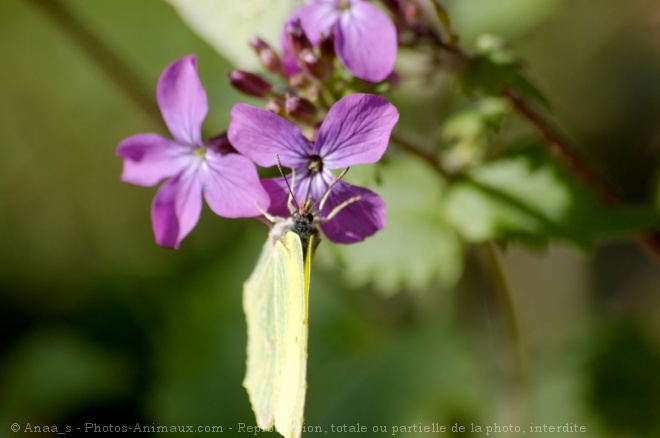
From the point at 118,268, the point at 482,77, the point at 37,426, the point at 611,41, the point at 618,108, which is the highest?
the point at 611,41

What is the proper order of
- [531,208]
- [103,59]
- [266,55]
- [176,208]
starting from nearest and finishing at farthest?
[176,208]
[266,55]
[531,208]
[103,59]

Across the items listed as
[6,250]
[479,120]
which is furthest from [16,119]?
[479,120]

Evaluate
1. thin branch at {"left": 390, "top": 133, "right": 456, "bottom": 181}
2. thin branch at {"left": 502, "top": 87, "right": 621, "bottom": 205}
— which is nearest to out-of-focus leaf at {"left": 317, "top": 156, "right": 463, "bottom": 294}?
thin branch at {"left": 390, "top": 133, "right": 456, "bottom": 181}

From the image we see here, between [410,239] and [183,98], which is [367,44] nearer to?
[183,98]

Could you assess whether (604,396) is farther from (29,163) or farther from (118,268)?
(29,163)

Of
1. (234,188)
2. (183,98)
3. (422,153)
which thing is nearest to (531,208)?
(422,153)

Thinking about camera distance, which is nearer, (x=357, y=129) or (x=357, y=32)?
(x=357, y=129)

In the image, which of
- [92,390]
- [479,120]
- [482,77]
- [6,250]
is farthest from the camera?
[6,250]
